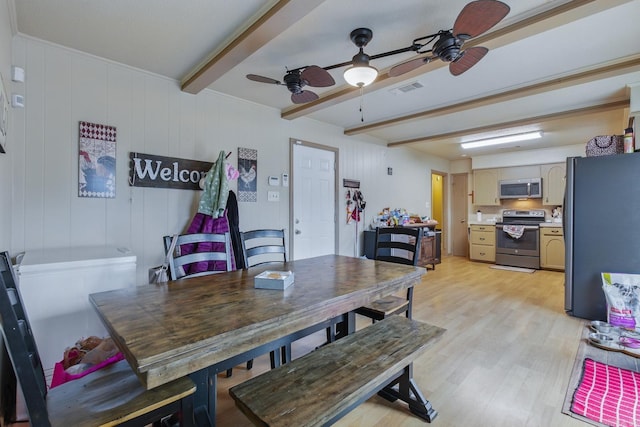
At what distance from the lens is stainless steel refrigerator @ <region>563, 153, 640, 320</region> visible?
304 centimetres

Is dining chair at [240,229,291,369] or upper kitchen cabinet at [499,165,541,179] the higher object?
upper kitchen cabinet at [499,165,541,179]

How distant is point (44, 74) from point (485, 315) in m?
4.79

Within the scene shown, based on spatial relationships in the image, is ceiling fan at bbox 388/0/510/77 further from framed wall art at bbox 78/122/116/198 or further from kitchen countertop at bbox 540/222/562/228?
kitchen countertop at bbox 540/222/562/228

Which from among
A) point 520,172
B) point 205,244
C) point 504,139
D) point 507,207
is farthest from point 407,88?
point 507,207

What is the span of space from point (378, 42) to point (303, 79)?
661 mm

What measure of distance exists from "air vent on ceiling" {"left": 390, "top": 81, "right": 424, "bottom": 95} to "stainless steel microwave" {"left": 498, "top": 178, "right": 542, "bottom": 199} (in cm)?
470

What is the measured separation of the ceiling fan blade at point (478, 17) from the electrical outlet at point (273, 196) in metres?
2.67

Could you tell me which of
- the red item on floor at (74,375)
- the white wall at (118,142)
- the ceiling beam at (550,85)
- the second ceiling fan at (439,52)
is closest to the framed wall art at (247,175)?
the white wall at (118,142)

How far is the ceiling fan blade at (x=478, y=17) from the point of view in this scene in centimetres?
151

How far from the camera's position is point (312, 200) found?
14.6 ft

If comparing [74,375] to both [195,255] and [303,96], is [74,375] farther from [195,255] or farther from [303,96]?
[303,96]

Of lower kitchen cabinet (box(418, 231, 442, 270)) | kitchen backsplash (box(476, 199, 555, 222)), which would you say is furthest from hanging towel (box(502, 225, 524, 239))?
lower kitchen cabinet (box(418, 231, 442, 270))

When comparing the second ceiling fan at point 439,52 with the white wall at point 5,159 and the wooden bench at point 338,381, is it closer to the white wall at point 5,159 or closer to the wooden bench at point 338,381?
the white wall at point 5,159

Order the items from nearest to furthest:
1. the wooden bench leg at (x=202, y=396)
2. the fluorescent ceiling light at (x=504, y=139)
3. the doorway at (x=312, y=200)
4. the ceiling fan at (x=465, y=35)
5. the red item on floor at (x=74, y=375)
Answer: the wooden bench leg at (x=202, y=396) → the red item on floor at (x=74, y=375) → the ceiling fan at (x=465, y=35) → the doorway at (x=312, y=200) → the fluorescent ceiling light at (x=504, y=139)
